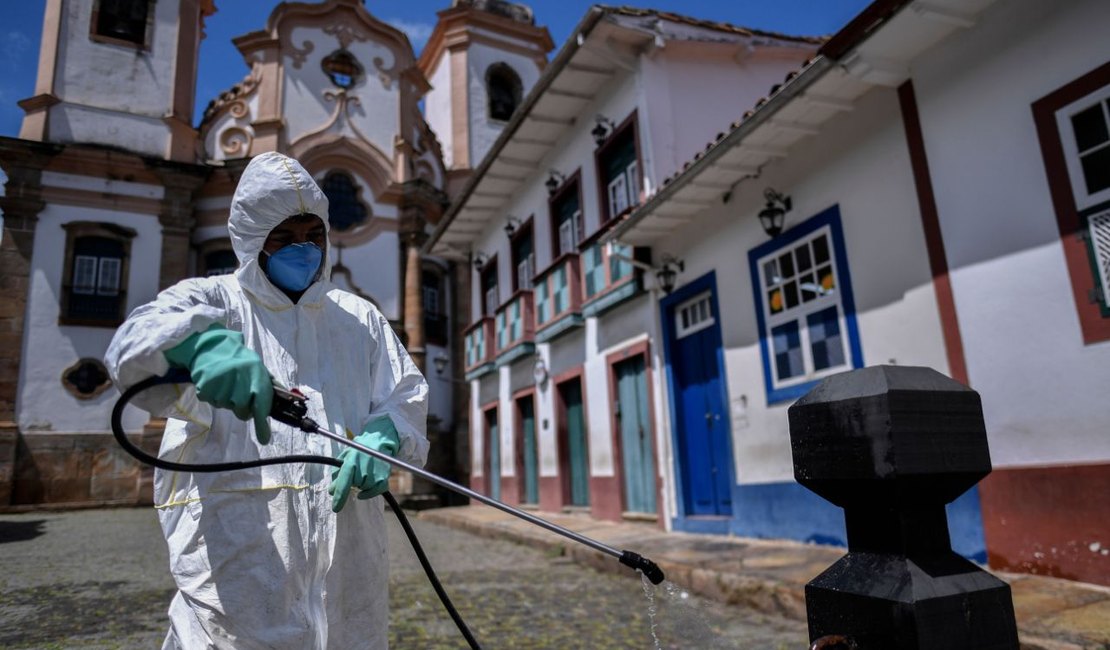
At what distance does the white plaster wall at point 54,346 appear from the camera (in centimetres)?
1667

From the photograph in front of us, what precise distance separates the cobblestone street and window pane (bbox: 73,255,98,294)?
1108cm

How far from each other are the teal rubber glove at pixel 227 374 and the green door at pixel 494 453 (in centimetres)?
1420

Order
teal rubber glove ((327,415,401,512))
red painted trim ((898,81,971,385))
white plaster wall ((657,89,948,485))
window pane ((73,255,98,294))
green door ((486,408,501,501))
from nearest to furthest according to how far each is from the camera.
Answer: teal rubber glove ((327,415,401,512)), red painted trim ((898,81,971,385)), white plaster wall ((657,89,948,485)), green door ((486,408,501,501)), window pane ((73,255,98,294))

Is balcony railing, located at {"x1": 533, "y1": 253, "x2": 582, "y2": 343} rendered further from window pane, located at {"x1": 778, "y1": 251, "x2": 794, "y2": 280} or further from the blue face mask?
the blue face mask

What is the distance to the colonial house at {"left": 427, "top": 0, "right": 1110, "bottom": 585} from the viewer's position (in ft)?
14.6

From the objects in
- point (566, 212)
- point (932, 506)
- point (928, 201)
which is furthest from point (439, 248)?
point (932, 506)

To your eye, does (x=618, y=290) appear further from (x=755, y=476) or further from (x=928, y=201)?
(x=928, y=201)

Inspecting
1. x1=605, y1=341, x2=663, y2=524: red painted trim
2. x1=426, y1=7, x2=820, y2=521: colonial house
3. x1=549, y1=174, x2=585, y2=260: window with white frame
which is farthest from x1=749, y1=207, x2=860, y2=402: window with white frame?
x1=549, y1=174, x2=585, y2=260: window with white frame

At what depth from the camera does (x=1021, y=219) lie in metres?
4.74

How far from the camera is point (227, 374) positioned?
5.04 ft

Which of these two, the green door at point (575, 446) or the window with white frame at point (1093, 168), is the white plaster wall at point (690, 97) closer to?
the green door at point (575, 446)

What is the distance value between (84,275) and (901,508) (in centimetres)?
2069

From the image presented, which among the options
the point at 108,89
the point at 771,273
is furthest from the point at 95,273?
the point at 771,273

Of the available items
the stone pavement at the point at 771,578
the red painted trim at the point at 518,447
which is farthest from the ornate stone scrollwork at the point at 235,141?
the stone pavement at the point at 771,578
